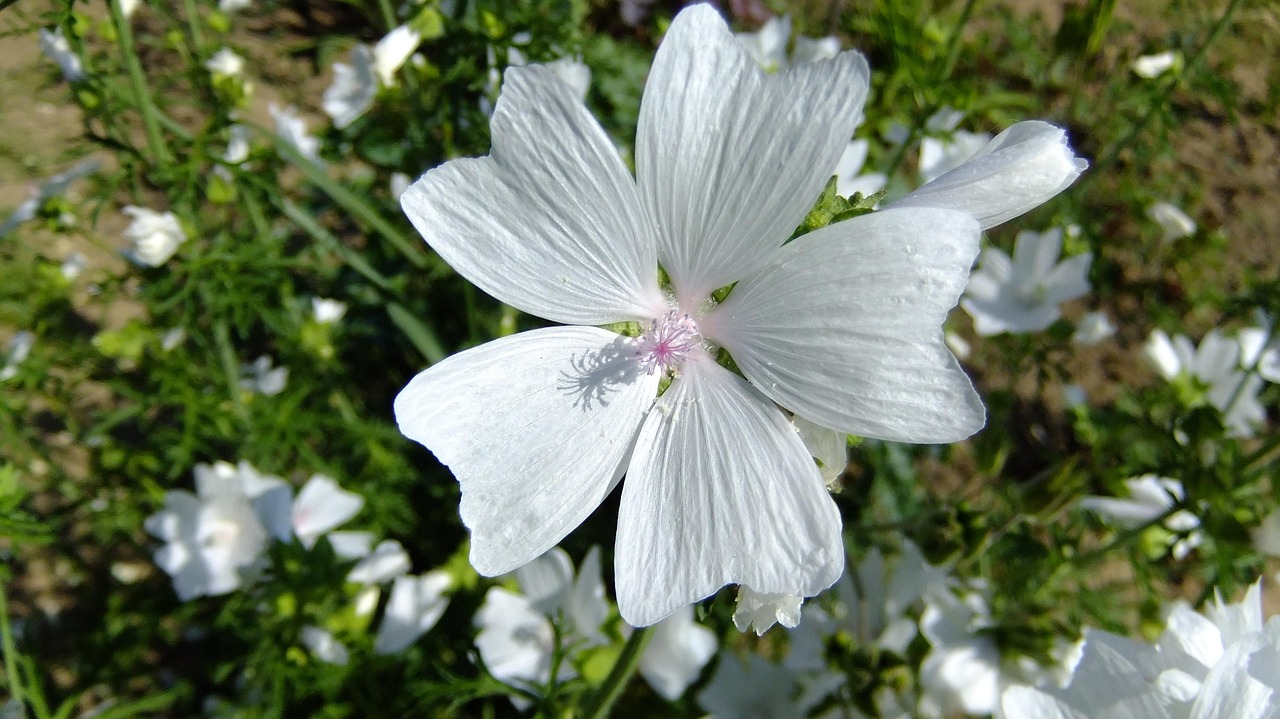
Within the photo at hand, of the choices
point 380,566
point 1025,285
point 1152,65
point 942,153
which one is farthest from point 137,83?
point 1152,65

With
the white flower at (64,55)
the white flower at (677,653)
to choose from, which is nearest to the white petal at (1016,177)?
the white flower at (677,653)

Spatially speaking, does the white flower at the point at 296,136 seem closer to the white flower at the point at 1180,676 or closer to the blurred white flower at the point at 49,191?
the blurred white flower at the point at 49,191

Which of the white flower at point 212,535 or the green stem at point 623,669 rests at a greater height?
the green stem at point 623,669

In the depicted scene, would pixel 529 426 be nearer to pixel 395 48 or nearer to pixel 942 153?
pixel 395 48

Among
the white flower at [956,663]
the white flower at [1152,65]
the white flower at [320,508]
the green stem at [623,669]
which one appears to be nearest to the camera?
the green stem at [623,669]

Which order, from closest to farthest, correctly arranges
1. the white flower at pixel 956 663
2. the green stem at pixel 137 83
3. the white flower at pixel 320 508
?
the green stem at pixel 137 83
the white flower at pixel 956 663
the white flower at pixel 320 508

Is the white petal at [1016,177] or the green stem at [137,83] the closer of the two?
the white petal at [1016,177]

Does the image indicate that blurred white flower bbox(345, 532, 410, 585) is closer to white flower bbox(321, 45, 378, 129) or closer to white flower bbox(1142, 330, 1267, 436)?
white flower bbox(321, 45, 378, 129)
